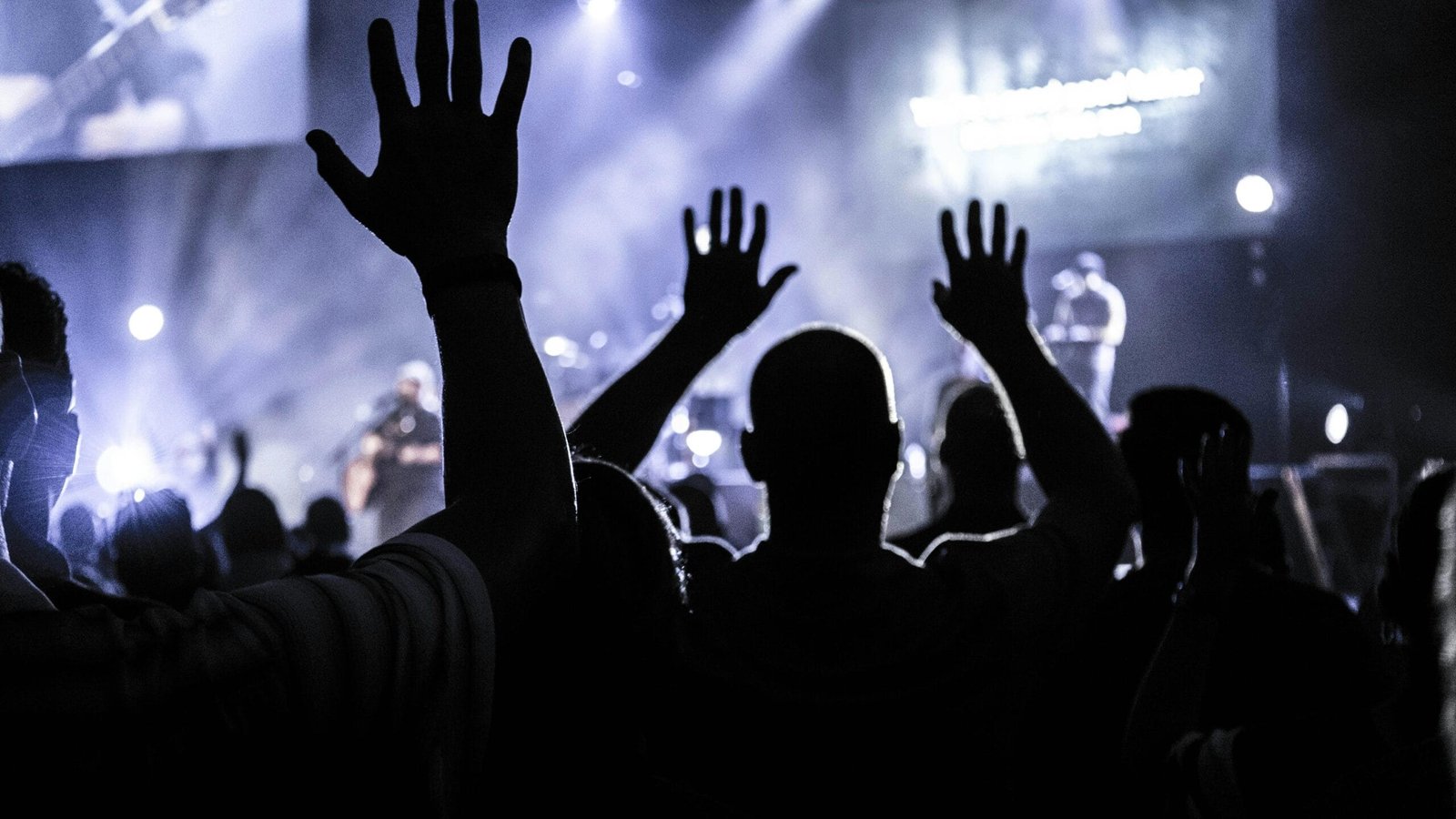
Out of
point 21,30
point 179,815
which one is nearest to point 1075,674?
point 179,815

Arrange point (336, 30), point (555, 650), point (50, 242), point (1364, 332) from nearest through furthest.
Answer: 1. point (555, 650)
2. point (336, 30)
3. point (1364, 332)
4. point (50, 242)

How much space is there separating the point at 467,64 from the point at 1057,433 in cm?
121

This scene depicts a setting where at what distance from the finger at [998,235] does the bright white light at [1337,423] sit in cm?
919

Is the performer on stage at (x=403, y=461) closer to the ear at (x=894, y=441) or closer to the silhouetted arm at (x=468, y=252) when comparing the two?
the ear at (x=894, y=441)

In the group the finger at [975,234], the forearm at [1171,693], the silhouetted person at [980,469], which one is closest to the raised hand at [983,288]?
the finger at [975,234]

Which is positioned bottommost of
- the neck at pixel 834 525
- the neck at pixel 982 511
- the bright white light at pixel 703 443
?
the bright white light at pixel 703 443

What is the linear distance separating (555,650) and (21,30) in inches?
266

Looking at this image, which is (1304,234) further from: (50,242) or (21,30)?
(50,242)

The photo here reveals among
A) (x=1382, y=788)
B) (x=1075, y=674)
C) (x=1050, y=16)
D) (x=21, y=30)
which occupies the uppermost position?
(x=1050, y=16)

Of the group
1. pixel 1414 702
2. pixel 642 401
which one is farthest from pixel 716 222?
pixel 1414 702

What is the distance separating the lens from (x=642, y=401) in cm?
200

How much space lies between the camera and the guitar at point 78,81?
23.2ft

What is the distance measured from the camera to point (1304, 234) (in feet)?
34.1

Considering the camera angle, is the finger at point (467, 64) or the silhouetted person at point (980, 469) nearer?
the finger at point (467, 64)
